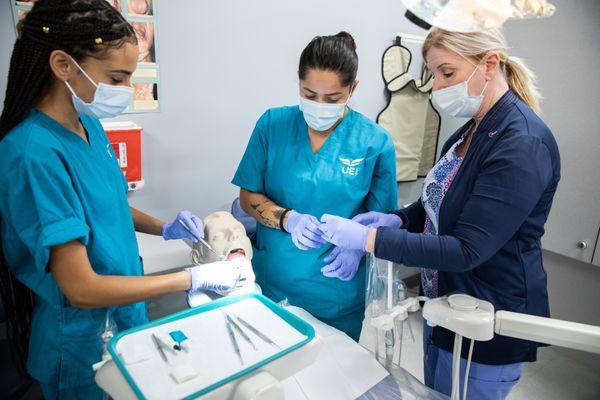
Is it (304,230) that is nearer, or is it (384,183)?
(304,230)

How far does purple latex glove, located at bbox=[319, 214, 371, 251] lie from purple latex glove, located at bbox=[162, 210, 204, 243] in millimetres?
379

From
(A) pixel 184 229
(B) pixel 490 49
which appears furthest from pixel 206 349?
(B) pixel 490 49

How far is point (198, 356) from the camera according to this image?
689 millimetres

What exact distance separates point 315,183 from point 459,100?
0.49 meters

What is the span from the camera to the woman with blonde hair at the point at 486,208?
37.4 inches

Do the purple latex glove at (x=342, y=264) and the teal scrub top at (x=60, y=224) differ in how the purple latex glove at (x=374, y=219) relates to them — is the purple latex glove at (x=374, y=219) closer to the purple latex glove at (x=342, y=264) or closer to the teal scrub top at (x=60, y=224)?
the purple latex glove at (x=342, y=264)

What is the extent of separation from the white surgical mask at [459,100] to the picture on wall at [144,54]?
1.26 m

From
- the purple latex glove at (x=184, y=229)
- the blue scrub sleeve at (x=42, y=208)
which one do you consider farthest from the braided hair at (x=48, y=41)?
the purple latex glove at (x=184, y=229)

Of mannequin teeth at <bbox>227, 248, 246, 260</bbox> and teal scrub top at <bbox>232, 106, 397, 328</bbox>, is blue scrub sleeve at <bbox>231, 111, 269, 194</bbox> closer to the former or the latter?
teal scrub top at <bbox>232, 106, 397, 328</bbox>

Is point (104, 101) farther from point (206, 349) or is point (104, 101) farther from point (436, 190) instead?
point (436, 190)

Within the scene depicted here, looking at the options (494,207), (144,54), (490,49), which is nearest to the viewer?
(494,207)

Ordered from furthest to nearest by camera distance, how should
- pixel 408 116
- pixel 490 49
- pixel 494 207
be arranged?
pixel 408 116 → pixel 490 49 → pixel 494 207

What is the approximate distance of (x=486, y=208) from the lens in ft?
3.10

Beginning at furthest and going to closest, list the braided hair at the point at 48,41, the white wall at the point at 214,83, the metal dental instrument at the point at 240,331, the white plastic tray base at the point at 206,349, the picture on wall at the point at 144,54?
1. the white wall at the point at 214,83
2. the picture on wall at the point at 144,54
3. the braided hair at the point at 48,41
4. the metal dental instrument at the point at 240,331
5. the white plastic tray base at the point at 206,349
